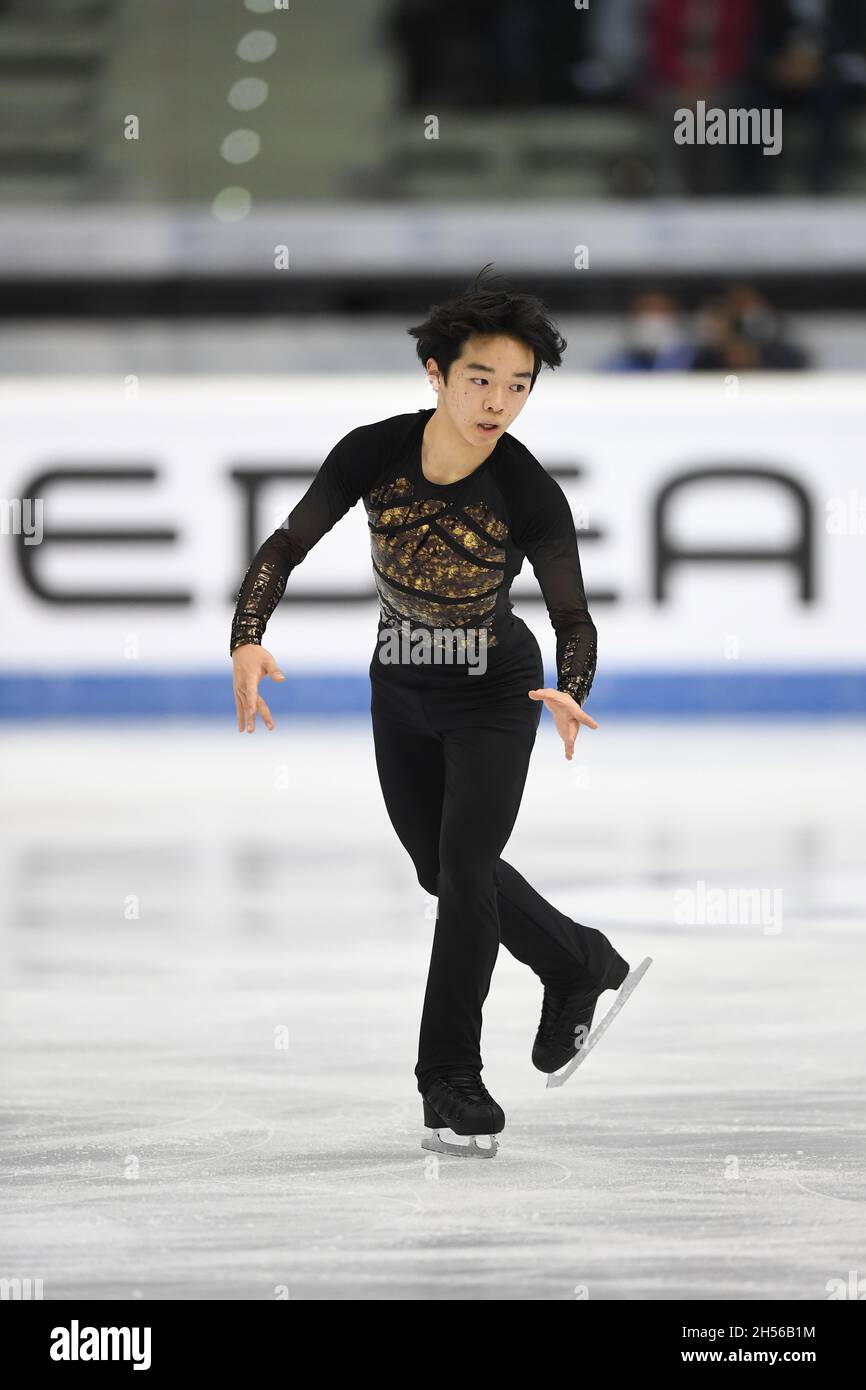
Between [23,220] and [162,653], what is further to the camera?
[23,220]

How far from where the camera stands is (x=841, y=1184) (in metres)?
3.64

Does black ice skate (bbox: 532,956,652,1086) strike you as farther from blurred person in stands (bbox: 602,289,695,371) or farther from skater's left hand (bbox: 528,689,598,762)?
blurred person in stands (bbox: 602,289,695,371)

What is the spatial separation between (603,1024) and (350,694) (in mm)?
8545

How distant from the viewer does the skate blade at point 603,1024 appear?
170 inches

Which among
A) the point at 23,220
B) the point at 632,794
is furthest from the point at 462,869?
the point at 23,220

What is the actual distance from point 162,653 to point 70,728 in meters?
0.68

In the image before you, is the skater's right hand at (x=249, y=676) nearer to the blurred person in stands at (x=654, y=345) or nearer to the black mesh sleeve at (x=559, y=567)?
the black mesh sleeve at (x=559, y=567)

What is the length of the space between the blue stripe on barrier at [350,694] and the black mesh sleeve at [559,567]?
874 centimetres

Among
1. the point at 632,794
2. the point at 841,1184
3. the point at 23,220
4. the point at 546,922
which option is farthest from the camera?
the point at 23,220

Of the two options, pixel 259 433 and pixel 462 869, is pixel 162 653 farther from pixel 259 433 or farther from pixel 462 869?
pixel 462 869

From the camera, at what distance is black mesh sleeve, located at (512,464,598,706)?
3787 mm

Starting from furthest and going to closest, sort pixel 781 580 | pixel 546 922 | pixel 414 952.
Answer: pixel 781 580
pixel 414 952
pixel 546 922

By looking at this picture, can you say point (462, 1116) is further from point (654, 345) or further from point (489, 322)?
point (654, 345)

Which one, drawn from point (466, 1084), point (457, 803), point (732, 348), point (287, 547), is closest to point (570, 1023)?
point (466, 1084)
